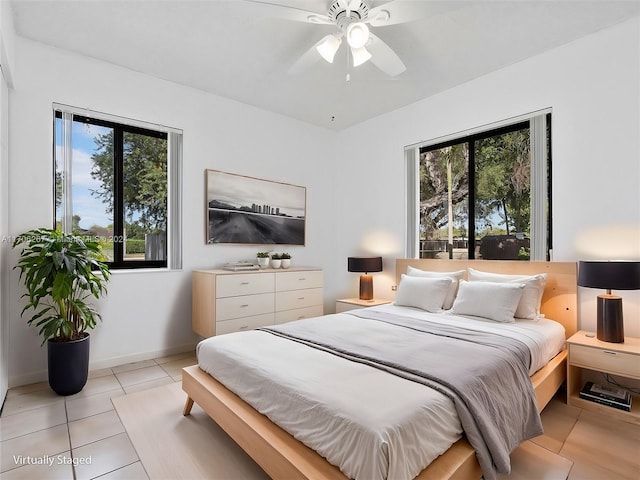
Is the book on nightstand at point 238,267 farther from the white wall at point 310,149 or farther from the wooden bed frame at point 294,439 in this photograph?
the wooden bed frame at point 294,439

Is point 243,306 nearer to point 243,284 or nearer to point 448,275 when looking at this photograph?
point 243,284

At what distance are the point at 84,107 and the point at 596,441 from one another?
468 cm

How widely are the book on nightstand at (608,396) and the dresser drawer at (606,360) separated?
0.75 ft

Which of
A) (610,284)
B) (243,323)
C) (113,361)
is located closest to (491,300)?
(610,284)

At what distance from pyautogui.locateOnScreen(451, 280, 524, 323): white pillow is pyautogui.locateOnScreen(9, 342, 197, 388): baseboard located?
2835 millimetres

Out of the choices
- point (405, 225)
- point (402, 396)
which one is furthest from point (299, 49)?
point (402, 396)

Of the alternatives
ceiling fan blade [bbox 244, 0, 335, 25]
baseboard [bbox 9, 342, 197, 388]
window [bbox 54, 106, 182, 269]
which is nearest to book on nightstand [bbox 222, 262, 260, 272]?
window [bbox 54, 106, 182, 269]

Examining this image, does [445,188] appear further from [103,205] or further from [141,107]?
[103,205]

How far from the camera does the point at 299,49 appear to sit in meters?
3.08

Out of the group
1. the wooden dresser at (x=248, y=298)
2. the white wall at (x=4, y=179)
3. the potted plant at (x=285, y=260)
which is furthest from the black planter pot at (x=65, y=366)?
the potted plant at (x=285, y=260)

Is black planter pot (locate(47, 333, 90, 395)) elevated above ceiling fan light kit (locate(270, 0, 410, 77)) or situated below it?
below

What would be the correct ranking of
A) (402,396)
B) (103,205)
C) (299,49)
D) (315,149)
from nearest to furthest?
(402,396), (299,49), (103,205), (315,149)

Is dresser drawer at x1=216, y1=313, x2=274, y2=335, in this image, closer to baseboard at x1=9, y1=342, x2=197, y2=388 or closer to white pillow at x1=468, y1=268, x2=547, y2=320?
baseboard at x1=9, y1=342, x2=197, y2=388

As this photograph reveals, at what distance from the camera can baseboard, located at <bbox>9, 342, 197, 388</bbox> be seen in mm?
2866
